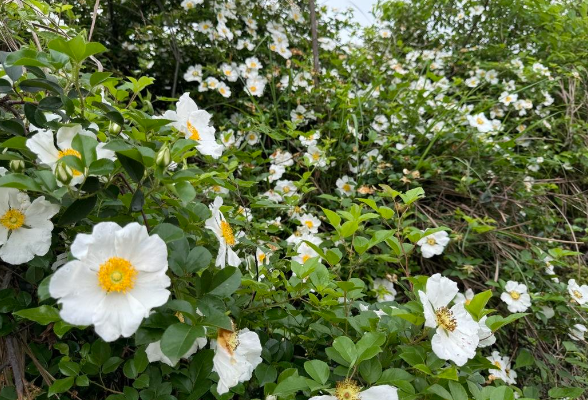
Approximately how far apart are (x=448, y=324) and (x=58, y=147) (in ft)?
2.28

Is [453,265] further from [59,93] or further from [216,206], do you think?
[59,93]

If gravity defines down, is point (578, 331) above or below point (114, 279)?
below

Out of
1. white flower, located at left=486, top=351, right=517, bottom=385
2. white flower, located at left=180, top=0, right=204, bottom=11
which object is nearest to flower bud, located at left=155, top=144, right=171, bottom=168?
white flower, located at left=486, top=351, right=517, bottom=385

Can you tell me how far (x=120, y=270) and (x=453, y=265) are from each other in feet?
4.86

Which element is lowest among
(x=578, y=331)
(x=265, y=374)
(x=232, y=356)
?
(x=578, y=331)

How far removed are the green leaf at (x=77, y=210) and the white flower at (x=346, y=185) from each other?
51.6 inches

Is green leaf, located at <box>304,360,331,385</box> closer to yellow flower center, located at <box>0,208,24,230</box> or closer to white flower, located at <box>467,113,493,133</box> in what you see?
yellow flower center, located at <box>0,208,24,230</box>

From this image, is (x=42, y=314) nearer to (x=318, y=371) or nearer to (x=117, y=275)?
(x=117, y=275)

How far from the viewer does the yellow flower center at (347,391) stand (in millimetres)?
717

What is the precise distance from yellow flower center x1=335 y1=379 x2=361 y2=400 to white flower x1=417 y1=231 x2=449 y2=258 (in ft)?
3.19

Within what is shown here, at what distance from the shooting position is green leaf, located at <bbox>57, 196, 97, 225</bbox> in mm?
652

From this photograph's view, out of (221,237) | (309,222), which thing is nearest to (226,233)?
(221,237)

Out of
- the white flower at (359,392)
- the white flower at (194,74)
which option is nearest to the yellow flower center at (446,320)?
the white flower at (359,392)

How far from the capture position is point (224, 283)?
67 centimetres
